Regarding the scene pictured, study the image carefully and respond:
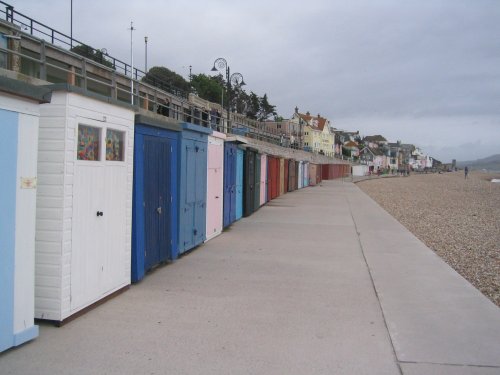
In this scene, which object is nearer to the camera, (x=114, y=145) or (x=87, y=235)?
(x=87, y=235)

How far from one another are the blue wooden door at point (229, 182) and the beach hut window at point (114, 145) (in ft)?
21.0

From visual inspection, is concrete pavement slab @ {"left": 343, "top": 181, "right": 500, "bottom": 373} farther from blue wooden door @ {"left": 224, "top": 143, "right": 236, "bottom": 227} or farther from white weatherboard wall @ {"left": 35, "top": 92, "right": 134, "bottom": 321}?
blue wooden door @ {"left": 224, "top": 143, "right": 236, "bottom": 227}

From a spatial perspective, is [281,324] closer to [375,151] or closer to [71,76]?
[71,76]

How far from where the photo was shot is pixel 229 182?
13531 millimetres

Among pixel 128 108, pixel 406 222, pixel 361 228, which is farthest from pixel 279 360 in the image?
pixel 406 222

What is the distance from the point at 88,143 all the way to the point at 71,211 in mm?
865

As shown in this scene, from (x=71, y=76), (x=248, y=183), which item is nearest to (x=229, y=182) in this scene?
(x=248, y=183)

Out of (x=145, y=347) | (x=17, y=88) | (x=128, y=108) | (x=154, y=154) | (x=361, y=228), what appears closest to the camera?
(x=17, y=88)

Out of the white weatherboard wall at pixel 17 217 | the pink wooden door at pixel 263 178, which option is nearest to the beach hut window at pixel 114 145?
the white weatherboard wall at pixel 17 217

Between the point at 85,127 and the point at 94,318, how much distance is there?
221 cm

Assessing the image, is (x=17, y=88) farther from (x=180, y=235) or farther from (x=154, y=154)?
(x=180, y=235)

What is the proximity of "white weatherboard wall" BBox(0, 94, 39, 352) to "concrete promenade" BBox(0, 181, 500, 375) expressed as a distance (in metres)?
0.29

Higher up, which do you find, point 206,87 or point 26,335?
point 206,87

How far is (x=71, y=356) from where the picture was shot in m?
4.43
